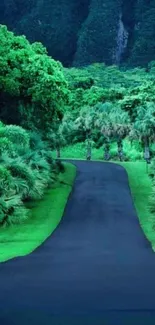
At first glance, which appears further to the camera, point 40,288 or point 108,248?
point 108,248

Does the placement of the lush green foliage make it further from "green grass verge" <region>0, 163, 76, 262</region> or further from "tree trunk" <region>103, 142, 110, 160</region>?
"tree trunk" <region>103, 142, 110, 160</region>

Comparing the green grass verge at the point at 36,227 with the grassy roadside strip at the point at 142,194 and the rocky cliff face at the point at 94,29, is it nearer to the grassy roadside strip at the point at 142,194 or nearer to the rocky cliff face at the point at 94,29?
the grassy roadside strip at the point at 142,194

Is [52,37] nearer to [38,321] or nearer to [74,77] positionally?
[74,77]

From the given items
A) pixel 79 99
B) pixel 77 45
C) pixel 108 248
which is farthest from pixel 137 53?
pixel 108 248

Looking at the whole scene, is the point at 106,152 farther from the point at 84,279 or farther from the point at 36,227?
the point at 84,279

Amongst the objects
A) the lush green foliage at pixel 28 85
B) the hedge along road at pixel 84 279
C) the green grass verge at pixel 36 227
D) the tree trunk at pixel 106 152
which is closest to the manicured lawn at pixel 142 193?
the hedge along road at pixel 84 279

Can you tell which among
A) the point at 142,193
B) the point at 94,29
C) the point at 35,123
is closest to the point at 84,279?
the point at 142,193
